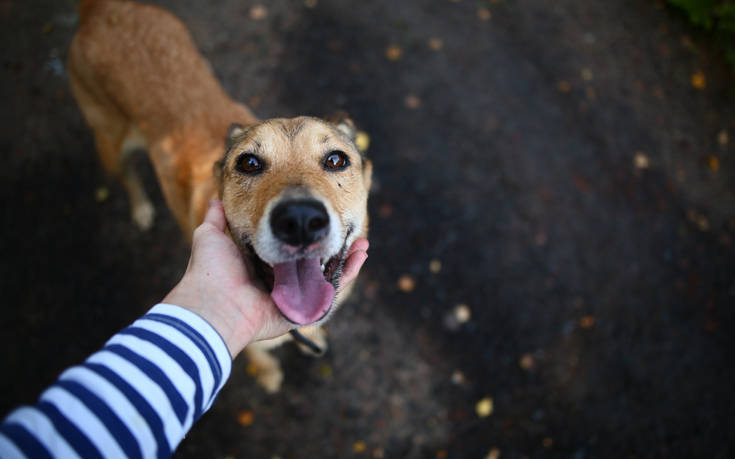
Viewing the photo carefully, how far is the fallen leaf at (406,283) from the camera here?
463 centimetres

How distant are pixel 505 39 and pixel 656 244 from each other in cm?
371

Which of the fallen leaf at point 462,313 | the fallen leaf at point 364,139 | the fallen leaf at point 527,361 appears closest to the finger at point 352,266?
the fallen leaf at point 462,313

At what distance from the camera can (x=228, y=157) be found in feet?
8.86

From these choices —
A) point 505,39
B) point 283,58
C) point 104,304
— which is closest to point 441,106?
point 505,39

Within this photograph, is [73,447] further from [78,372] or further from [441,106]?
[441,106]

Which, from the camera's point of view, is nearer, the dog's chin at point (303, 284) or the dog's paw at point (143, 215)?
the dog's chin at point (303, 284)

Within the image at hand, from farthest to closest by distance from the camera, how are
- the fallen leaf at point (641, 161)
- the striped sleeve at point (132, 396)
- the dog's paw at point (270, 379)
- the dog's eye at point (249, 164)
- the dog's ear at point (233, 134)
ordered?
the fallen leaf at point (641, 161) → the dog's paw at point (270, 379) → the dog's ear at point (233, 134) → the dog's eye at point (249, 164) → the striped sleeve at point (132, 396)

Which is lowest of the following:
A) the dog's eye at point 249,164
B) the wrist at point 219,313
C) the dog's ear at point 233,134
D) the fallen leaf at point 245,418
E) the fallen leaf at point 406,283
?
the fallen leaf at point 245,418

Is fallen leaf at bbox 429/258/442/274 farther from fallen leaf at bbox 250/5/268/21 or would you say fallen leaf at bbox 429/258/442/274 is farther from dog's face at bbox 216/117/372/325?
fallen leaf at bbox 250/5/268/21

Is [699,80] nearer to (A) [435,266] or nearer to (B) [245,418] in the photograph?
(A) [435,266]

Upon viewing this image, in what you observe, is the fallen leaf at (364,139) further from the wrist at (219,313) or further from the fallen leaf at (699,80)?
the fallen leaf at (699,80)

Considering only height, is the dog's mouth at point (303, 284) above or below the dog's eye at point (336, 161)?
below

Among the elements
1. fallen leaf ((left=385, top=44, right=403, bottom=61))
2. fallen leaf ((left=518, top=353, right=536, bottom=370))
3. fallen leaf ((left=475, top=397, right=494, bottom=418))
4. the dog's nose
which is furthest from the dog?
fallen leaf ((left=385, top=44, right=403, bottom=61))

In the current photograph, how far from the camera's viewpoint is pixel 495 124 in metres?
5.50
